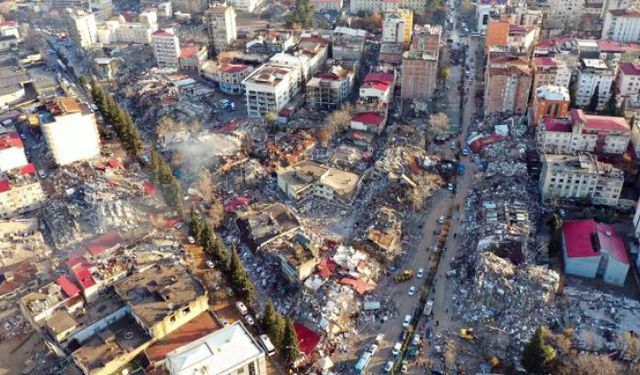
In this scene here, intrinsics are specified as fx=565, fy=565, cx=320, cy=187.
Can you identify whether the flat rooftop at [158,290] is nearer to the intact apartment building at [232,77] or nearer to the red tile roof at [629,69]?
the intact apartment building at [232,77]

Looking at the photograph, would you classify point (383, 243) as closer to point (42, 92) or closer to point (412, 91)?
point (412, 91)

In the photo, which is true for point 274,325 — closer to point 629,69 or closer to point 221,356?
point 221,356

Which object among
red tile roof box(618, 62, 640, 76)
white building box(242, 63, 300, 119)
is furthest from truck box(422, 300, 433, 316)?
red tile roof box(618, 62, 640, 76)

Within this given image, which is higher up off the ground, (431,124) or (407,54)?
(407,54)

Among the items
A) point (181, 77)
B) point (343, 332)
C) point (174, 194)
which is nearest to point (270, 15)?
point (181, 77)

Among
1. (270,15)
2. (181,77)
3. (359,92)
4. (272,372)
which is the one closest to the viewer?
(272,372)

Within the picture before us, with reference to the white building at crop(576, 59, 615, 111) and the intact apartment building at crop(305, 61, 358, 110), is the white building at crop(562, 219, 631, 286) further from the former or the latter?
the intact apartment building at crop(305, 61, 358, 110)

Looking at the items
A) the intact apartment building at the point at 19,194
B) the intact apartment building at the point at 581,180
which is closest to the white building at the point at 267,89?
the intact apartment building at the point at 19,194

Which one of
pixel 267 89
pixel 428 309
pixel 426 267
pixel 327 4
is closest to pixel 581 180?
pixel 426 267
